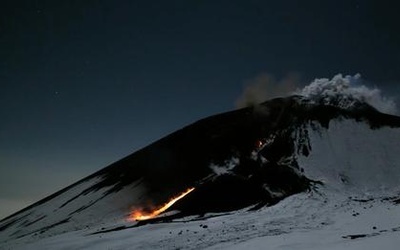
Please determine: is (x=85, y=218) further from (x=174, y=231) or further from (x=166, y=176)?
(x=174, y=231)

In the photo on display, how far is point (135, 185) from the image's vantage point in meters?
65.4

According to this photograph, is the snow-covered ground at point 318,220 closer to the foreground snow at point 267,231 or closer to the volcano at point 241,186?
the foreground snow at point 267,231

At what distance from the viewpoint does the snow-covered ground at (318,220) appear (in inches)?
829

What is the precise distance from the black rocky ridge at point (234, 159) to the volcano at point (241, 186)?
0.79 ft

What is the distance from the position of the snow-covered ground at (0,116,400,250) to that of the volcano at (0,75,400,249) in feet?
0.51

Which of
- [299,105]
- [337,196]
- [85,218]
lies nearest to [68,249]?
[85,218]

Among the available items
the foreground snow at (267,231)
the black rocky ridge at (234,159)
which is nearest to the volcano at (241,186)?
the foreground snow at (267,231)

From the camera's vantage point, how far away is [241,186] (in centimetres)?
5378

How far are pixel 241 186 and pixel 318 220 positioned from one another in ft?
74.4

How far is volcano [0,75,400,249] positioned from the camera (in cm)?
3067

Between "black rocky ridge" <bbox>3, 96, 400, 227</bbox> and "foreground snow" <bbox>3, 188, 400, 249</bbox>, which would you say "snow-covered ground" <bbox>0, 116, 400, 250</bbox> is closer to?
"foreground snow" <bbox>3, 188, 400, 249</bbox>

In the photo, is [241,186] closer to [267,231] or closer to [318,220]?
[318,220]

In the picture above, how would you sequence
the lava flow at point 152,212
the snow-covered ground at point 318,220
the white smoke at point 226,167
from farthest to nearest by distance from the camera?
1. the white smoke at point 226,167
2. the lava flow at point 152,212
3. the snow-covered ground at point 318,220

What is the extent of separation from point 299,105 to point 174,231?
6522 cm
